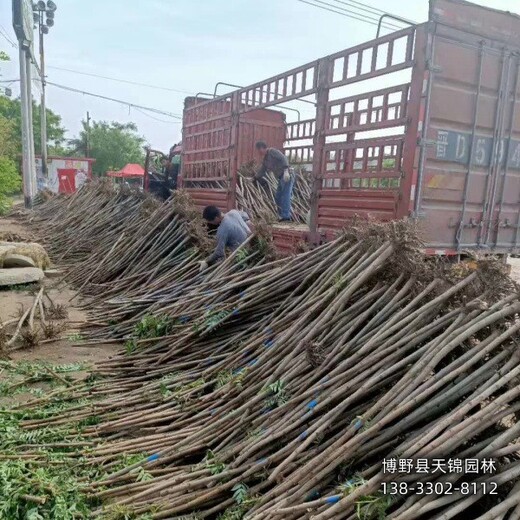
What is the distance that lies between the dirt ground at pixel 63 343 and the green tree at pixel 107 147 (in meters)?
37.2

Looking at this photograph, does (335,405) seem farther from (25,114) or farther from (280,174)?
(25,114)

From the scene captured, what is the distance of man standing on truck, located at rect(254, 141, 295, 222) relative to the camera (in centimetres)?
779

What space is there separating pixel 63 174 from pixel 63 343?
1974cm

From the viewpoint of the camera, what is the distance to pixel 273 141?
8969mm

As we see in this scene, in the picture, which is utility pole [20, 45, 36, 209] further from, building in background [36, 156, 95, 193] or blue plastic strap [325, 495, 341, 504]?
blue plastic strap [325, 495, 341, 504]

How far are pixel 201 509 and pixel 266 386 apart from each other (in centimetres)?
78

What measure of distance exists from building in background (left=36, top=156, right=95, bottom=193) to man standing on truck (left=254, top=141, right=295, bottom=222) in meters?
16.3

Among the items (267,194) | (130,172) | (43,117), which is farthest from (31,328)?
(130,172)

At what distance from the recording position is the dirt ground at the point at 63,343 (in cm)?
462

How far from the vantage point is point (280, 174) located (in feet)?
26.4

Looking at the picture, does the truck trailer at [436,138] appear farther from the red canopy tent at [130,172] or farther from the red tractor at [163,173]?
the red canopy tent at [130,172]

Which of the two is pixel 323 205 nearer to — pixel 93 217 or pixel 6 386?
pixel 6 386

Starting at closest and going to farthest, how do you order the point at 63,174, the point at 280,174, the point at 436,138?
the point at 436,138 → the point at 280,174 → the point at 63,174

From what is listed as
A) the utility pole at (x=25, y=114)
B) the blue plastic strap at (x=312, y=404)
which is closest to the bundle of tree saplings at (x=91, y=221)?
the utility pole at (x=25, y=114)
